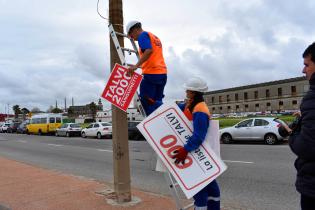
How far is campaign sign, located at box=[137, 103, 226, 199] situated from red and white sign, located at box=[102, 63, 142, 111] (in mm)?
568

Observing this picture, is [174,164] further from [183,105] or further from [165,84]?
[165,84]

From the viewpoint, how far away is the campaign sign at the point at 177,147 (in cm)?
388

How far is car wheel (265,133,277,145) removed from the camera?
19969 millimetres

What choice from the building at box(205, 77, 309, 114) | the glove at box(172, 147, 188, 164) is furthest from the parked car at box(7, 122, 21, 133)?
the building at box(205, 77, 309, 114)

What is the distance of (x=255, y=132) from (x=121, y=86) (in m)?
17.6

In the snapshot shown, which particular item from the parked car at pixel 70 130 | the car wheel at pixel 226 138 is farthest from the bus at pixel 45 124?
the car wheel at pixel 226 138

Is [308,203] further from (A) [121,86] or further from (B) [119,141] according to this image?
(B) [119,141]

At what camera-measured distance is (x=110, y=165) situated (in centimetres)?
1291

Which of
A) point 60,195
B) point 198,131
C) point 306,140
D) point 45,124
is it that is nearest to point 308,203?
point 306,140

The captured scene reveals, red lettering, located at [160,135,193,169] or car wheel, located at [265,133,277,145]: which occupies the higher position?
red lettering, located at [160,135,193,169]

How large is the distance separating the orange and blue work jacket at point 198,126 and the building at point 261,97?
10008cm

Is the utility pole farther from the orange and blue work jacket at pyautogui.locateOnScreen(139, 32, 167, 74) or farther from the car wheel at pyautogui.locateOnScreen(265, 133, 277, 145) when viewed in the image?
the car wheel at pyautogui.locateOnScreen(265, 133, 277, 145)

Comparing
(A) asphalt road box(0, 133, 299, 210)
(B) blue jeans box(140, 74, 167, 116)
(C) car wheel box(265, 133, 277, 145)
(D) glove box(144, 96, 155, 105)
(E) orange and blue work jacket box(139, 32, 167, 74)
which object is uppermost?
(E) orange and blue work jacket box(139, 32, 167, 74)

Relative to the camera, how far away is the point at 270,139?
20141mm
